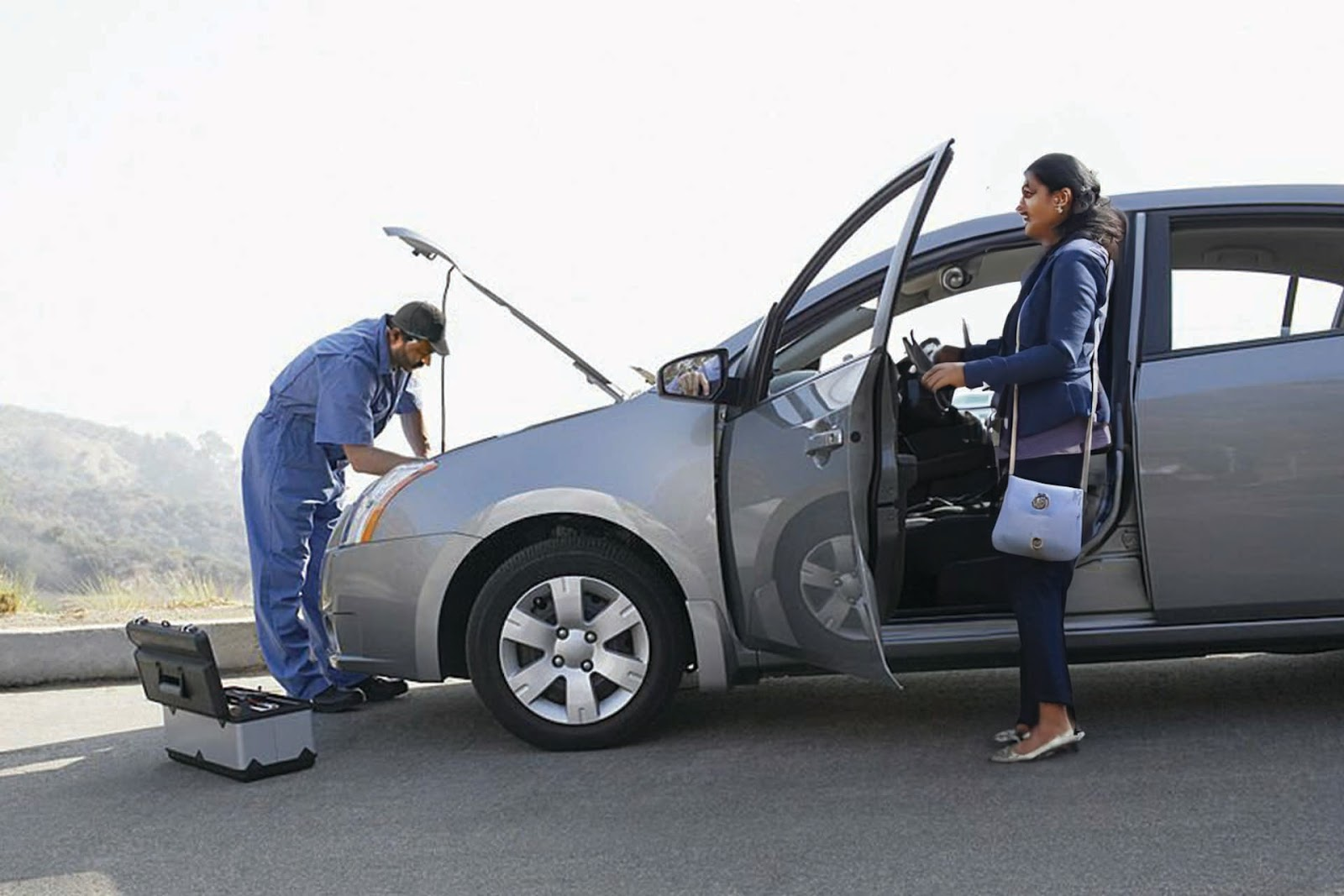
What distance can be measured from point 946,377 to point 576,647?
1516 mm

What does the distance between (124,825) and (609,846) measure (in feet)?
4.99

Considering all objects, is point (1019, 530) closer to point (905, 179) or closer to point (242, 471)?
point (905, 179)

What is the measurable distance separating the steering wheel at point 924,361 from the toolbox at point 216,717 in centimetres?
233

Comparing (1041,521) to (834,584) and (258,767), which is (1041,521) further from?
(258,767)

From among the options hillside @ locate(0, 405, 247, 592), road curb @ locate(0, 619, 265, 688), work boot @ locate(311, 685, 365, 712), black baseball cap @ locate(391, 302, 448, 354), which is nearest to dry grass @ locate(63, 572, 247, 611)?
road curb @ locate(0, 619, 265, 688)

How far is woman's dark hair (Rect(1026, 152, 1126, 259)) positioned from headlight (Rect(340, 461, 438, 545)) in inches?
86.5

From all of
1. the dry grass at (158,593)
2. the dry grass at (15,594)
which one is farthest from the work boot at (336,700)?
the dry grass at (15,594)

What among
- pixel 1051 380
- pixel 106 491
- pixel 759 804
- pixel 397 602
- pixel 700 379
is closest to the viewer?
pixel 759 804

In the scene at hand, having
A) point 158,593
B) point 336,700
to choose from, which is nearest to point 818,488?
point 336,700

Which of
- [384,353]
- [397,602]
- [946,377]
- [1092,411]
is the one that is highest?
[384,353]

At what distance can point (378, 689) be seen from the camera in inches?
256

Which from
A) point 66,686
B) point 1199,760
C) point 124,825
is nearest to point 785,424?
point 1199,760

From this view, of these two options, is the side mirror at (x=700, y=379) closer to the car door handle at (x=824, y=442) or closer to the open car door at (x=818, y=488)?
the open car door at (x=818, y=488)

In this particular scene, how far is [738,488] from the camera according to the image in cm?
495
